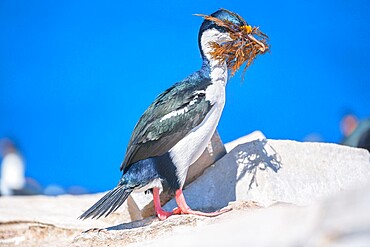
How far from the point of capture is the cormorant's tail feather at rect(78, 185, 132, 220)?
329cm

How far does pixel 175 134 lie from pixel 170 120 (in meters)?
0.08

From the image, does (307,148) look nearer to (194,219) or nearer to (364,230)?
(194,219)

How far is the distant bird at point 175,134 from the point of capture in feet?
11.1

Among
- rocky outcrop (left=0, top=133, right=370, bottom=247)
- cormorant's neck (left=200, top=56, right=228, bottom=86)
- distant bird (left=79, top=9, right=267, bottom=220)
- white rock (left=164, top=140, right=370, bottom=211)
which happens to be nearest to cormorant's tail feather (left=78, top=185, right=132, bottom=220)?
distant bird (left=79, top=9, right=267, bottom=220)

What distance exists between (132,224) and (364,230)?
98.7 inches

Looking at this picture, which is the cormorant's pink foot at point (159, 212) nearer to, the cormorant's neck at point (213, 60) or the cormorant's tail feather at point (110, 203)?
the cormorant's tail feather at point (110, 203)

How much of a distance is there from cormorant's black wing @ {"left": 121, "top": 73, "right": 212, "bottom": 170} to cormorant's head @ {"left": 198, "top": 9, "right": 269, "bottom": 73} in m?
0.18

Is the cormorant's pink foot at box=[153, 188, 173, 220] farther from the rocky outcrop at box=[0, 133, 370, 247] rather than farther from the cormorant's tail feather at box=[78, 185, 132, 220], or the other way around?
the cormorant's tail feather at box=[78, 185, 132, 220]

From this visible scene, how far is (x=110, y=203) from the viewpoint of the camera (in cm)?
332

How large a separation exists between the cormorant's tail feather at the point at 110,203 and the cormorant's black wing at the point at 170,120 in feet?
0.55

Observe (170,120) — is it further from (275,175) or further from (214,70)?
(275,175)

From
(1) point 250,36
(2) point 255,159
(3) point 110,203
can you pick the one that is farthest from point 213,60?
(3) point 110,203

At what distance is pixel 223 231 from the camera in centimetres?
137

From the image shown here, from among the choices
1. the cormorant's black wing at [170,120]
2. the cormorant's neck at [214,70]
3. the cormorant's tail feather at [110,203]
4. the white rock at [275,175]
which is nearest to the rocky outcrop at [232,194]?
the white rock at [275,175]
